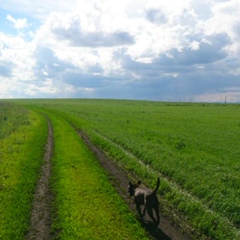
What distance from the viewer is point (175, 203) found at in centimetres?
1434

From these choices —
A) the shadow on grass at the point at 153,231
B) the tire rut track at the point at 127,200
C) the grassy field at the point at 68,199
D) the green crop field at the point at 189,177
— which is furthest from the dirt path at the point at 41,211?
the shadow on grass at the point at 153,231

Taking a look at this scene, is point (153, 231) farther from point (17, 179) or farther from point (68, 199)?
point (17, 179)

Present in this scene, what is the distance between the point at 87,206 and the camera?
13.9 meters

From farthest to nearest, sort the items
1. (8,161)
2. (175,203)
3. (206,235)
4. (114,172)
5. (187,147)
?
(187,147) < (8,161) < (114,172) < (175,203) < (206,235)

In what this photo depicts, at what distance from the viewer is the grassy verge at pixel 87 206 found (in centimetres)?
1155

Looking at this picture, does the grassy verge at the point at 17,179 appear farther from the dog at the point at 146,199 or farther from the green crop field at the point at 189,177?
the dog at the point at 146,199

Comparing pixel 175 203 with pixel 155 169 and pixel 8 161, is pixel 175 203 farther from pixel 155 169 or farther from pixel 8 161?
pixel 8 161

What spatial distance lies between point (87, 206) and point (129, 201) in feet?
Answer: 7.05

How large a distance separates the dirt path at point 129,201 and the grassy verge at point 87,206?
Result: 0.41 meters

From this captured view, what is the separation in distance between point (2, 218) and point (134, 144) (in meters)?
16.9

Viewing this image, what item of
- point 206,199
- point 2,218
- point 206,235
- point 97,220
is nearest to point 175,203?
point 206,199

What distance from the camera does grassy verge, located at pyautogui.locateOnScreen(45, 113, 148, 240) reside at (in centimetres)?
1155

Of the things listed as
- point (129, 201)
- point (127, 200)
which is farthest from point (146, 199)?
point (127, 200)

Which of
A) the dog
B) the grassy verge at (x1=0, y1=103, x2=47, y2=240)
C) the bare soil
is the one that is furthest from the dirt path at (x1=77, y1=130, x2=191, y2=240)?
the grassy verge at (x1=0, y1=103, x2=47, y2=240)
